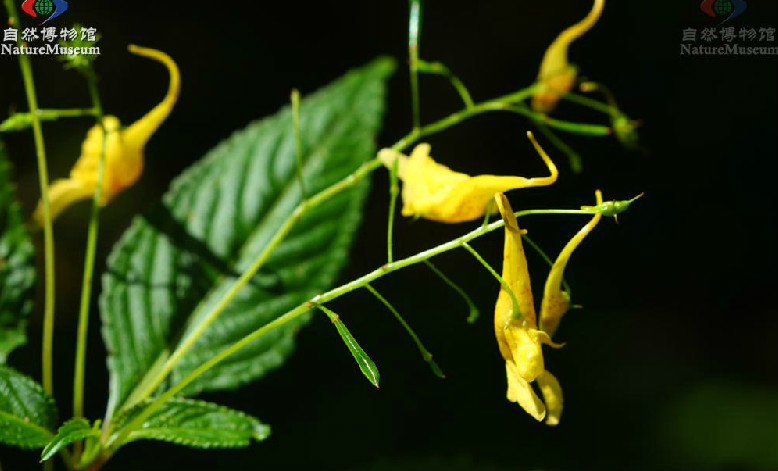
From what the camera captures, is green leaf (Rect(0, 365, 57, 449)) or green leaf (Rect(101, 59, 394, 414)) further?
green leaf (Rect(101, 59, 394, 414))

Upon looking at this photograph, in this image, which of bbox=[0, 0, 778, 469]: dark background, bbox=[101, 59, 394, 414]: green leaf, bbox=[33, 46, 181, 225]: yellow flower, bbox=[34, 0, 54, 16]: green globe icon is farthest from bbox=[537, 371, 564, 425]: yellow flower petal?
bbox=[0, 0, 778, 469]: dark background

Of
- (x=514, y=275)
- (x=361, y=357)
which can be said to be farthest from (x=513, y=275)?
(x=361, y=357)

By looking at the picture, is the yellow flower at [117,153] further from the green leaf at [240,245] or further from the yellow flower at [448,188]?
the yellow flower at [448,188]

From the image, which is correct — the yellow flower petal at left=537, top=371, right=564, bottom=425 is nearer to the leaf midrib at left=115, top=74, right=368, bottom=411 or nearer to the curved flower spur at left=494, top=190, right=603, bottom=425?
the curved flower spur at left=494, top=190, right=603, bottom=425

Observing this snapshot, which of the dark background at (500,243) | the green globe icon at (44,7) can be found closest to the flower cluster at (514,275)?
the green globe icon at (44,7)

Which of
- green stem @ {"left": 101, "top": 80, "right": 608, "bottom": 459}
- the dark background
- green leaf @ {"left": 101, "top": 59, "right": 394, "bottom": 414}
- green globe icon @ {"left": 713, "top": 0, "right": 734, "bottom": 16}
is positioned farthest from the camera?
the dark background

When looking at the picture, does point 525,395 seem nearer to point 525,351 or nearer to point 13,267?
point 525,351

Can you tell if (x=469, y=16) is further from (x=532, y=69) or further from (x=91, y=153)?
(x=91, y=153)
